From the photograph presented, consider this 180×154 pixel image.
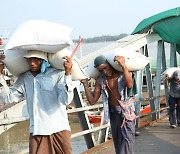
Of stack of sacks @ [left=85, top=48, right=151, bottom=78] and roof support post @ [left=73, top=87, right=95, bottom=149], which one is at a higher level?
stack of sacks @ [left=85, top=48, right=151, bottom=78]

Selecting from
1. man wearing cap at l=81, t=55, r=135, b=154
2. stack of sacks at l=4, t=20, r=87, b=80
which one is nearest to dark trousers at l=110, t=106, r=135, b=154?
man wearing cap at l=81, t=55, r=135, b=154

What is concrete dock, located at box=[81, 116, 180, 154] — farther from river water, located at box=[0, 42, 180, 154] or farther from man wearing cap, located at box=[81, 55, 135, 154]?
river water, located at box=[0, 42, 180, 154]

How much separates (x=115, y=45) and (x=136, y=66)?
251 centimetres

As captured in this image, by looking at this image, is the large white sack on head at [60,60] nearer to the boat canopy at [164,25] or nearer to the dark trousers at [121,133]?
the dark trousers at [121,133]

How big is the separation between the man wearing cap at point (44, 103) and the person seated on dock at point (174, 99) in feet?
15.9

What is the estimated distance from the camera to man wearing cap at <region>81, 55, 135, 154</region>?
4.49 metres

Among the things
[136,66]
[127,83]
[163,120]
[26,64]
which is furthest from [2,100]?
[163,120]

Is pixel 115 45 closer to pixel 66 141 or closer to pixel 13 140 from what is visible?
pixel 66 141

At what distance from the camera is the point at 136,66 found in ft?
15.1

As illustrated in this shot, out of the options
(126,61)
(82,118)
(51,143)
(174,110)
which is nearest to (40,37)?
(51,143)

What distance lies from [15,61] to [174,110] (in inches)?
215

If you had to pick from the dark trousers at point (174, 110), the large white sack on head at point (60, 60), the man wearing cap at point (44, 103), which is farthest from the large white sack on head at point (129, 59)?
the dark trousers at point (174, 110)

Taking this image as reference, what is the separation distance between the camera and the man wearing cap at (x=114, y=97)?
4.49 metres

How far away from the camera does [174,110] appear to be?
8.39 meters
